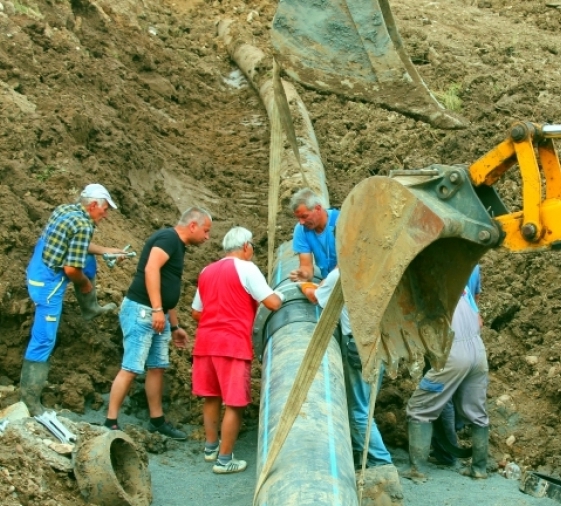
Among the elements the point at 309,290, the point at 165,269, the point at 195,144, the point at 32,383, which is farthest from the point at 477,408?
the point at 195,144

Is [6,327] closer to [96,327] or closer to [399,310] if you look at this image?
[96,327]

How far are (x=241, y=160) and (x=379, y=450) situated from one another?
6.63 metres

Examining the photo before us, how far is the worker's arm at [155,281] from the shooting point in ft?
25.8

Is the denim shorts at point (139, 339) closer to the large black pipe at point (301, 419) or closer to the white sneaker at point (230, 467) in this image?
the large black pipe at point (301, 419)

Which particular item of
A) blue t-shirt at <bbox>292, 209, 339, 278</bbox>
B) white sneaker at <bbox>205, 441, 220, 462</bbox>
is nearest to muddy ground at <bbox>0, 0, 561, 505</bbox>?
white sneaker at <bbox>205, 441, 220, 462</bbox>

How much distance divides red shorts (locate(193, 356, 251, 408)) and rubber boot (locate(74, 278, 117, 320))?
3.74ft

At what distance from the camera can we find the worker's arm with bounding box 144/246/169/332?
7.86 m

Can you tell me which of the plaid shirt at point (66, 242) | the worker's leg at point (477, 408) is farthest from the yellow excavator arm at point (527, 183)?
the plaid shirt at point (66, 242)

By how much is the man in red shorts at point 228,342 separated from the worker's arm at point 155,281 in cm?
33

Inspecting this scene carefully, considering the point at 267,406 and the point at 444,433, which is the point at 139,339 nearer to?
the point at 267,406

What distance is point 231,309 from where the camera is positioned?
25.2 ft

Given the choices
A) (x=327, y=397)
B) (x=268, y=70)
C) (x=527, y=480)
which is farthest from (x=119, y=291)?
(x=268, y=70)

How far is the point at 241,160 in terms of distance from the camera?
13.3m

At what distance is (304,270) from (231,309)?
0.89 meters
